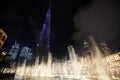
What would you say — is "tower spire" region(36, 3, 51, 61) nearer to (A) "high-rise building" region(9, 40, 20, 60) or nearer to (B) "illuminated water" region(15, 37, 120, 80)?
(B) "illuminated water" region(15, 37, 120, 80)

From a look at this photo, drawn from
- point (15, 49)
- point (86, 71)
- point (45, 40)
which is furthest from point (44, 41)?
point (86, 71)

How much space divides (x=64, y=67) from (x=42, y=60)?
32271 millimetres

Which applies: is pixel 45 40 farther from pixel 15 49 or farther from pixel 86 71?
pixel 86 71

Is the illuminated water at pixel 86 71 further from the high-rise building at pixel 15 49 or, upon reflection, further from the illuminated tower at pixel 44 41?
the high-rise building at pixel 15 49

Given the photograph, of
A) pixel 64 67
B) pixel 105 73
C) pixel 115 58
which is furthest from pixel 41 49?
pixel 115 58

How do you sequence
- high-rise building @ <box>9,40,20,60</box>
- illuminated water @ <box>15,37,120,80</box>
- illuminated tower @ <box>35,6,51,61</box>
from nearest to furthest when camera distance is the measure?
illuminated water @ <box>15,37,120,80</box>
illuminated tower @ <box>35,6,51,61</box>
high-rise building @ <box>9,40,20,60</box>

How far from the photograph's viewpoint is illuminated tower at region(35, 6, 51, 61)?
140250 mm

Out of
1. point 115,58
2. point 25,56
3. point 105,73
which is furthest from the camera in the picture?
point 25,56

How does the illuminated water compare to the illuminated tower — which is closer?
the illuminated water

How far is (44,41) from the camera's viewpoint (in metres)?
146

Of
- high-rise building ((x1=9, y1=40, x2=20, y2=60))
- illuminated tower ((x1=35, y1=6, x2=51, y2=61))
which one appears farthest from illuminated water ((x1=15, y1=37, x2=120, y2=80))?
high-rise building ((x1=9, y1=40, x2=20, y2=60))

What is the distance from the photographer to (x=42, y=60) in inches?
5153

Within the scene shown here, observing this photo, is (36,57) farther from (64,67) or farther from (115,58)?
(115,58)

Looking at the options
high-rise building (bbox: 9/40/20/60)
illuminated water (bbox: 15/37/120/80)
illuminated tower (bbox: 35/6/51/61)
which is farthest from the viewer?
high-rise building (bbox: 9/40/20/60)
